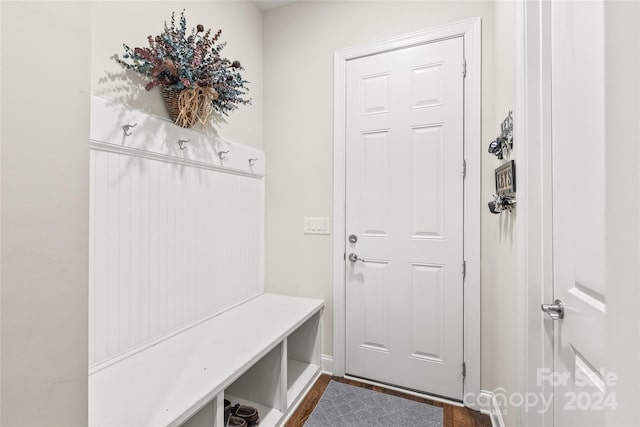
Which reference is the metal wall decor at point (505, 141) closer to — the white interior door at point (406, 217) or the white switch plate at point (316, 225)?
the white interior door at point (406, 217)

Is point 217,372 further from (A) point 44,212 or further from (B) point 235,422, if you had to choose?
(A) point 44,212

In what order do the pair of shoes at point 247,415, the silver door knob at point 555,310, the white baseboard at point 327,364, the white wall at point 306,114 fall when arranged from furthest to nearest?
the white baseboard at point 327,364 → the white wall at point 306,114 → the pair of shoes at point 247,415 → the silver door knob at point 555,310

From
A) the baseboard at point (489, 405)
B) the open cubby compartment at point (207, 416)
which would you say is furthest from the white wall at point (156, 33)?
the baseboard at point (489, 405)

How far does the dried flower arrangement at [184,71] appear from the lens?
4.40 ft

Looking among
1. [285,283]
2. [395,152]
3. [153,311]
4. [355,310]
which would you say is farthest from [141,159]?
[355,310]

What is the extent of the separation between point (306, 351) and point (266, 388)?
21.5 inches

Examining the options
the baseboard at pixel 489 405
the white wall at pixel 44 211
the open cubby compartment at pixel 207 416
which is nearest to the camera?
the white wall at pixel 44 211

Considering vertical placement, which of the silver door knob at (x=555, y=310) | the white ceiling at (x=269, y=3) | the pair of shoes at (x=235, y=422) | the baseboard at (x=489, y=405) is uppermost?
the white ceiling at (x=269, y=3)

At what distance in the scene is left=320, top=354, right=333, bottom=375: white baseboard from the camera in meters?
2.10

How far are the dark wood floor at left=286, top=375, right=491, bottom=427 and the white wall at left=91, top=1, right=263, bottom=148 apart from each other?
1773 millimetres

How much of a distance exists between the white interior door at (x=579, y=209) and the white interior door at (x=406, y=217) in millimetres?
828

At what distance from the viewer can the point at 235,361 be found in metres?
1.29

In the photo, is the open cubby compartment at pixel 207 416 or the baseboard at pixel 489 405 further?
the baseboard at pixel 489 405

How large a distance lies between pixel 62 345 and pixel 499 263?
5.73 ft
